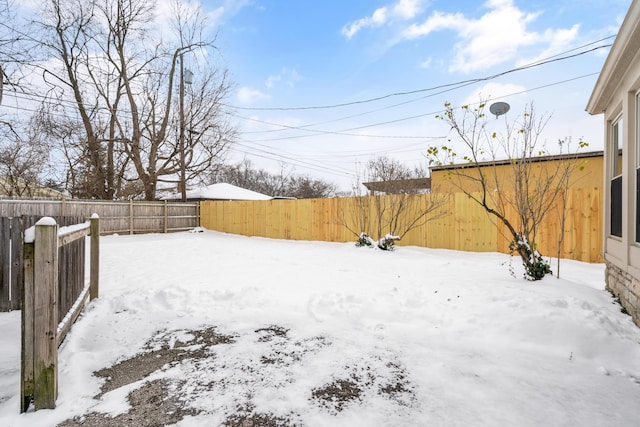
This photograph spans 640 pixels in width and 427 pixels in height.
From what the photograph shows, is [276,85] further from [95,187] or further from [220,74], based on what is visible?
[95,187]

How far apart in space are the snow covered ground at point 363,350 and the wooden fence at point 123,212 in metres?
7.67

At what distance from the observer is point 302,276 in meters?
4.82

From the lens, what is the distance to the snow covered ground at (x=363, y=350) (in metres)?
1.76

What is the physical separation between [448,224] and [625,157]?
490 cm

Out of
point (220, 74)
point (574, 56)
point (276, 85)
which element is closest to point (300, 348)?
point (574, 56)

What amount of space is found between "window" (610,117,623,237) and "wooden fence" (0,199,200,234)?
42.2 feet

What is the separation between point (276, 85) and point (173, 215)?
7946 millimetres

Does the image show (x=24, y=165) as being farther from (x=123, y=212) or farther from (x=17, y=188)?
(x=123, y=212)

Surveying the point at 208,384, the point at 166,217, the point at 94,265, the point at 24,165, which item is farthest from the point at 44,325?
the point at 24,165

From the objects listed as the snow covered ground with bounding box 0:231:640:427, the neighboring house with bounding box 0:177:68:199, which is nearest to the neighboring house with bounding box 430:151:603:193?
the snow covered ground with bounding box 0:231:640:427

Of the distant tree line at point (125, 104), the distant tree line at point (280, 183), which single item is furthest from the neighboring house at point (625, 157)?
the distant tree line at point (280, 183)

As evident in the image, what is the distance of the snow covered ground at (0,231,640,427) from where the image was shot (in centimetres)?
176

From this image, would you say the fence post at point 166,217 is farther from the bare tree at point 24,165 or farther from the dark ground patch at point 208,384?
the dark ground patch at point 208,384

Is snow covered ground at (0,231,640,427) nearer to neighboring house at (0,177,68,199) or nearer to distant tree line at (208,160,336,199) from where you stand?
neighboring house at (0,177,68,199)
